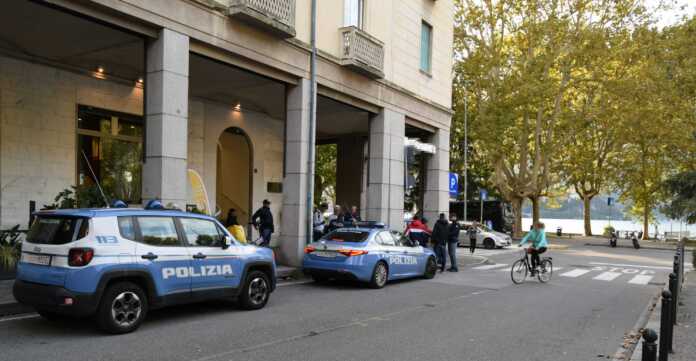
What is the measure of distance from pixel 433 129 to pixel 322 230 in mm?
8172

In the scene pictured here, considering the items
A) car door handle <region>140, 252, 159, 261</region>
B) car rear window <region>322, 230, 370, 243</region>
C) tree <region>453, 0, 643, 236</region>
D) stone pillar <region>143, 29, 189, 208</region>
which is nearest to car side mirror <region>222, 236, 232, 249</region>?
car door handle <region>140, 252, 159, 261</region>

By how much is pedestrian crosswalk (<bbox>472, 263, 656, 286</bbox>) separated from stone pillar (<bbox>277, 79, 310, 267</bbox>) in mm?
6664

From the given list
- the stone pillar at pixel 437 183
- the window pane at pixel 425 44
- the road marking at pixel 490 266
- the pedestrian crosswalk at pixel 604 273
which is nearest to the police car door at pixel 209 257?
Result: the pedestrian crosswalk at pixel 604 273

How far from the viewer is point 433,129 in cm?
2244

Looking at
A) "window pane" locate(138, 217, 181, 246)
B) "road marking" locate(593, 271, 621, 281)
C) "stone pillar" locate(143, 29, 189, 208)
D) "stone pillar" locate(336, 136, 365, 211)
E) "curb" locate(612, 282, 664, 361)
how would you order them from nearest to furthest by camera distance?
"curb" locate(612, 282, 664, 361), "window pane" locate(138, 217, 181, 246), "stone pillar" locate(143, 29, 189, 208), "road marking" locate(593, 271, 621, 281), "stone pillar" locate(336, 136, 365, 211)

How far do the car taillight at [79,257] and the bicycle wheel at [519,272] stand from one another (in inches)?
429

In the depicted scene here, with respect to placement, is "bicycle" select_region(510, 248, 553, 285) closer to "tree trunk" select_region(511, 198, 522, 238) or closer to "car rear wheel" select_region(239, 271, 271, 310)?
"car rear wheel" select_region(239, 271, 271, 310)

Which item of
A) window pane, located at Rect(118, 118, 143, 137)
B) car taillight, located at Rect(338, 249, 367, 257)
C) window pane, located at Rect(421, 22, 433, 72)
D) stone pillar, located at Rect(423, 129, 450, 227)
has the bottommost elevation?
car taillight, located at Rect(338, 249, 367, 257)

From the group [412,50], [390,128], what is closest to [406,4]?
[412,50]

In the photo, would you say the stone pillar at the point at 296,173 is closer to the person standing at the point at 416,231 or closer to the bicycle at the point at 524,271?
the person standing at the point at 416,231

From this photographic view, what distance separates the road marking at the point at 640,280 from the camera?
1551 centimetres

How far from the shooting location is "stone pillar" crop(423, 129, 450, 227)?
22438 mm

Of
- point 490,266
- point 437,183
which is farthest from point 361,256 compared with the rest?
point 437,183

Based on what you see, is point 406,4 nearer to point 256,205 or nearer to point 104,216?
point 256,205
